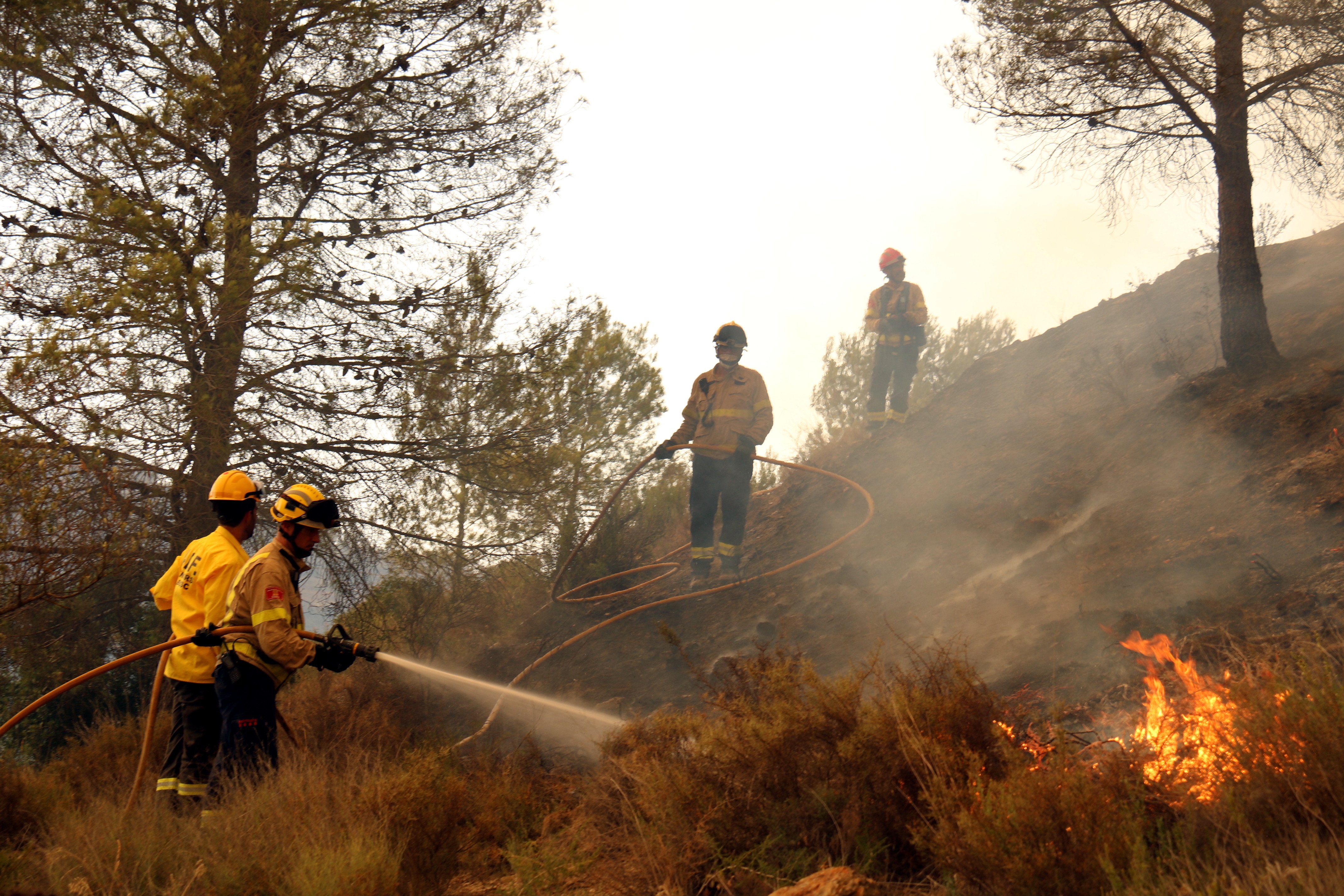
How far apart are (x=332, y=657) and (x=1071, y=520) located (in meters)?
5.88


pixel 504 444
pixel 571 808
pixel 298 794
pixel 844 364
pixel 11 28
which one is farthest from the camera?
pixel 844 364

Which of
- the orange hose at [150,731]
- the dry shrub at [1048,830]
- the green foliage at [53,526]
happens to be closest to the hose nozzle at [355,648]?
the orange hose at [150,731]

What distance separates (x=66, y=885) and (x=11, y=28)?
6066 mm

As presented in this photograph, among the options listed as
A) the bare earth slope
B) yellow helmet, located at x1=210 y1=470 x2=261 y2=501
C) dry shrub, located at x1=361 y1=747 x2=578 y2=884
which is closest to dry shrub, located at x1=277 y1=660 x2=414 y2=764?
dry shrub, located at x1=361 y1=747 x2=578 y2=884

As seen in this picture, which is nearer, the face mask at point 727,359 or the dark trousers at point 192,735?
the dark trousers at point 192,735

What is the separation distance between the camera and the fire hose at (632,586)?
25.1 feet

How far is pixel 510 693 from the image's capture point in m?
6.67

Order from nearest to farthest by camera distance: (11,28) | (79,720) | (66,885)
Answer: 1. (66,885)
2. (11,28)
3. (79,720)

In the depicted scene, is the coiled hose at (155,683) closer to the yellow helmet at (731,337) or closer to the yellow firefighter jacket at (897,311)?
the yellow helmet at (731,337)

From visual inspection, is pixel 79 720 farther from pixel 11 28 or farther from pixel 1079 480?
pixel 1079 480

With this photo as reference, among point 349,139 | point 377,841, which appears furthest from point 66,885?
point 349,139

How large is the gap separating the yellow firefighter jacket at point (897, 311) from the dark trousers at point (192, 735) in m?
7.99

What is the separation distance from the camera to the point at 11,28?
6.00 metres

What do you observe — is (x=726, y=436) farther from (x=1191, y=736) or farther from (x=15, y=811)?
(x=15, y=811)
